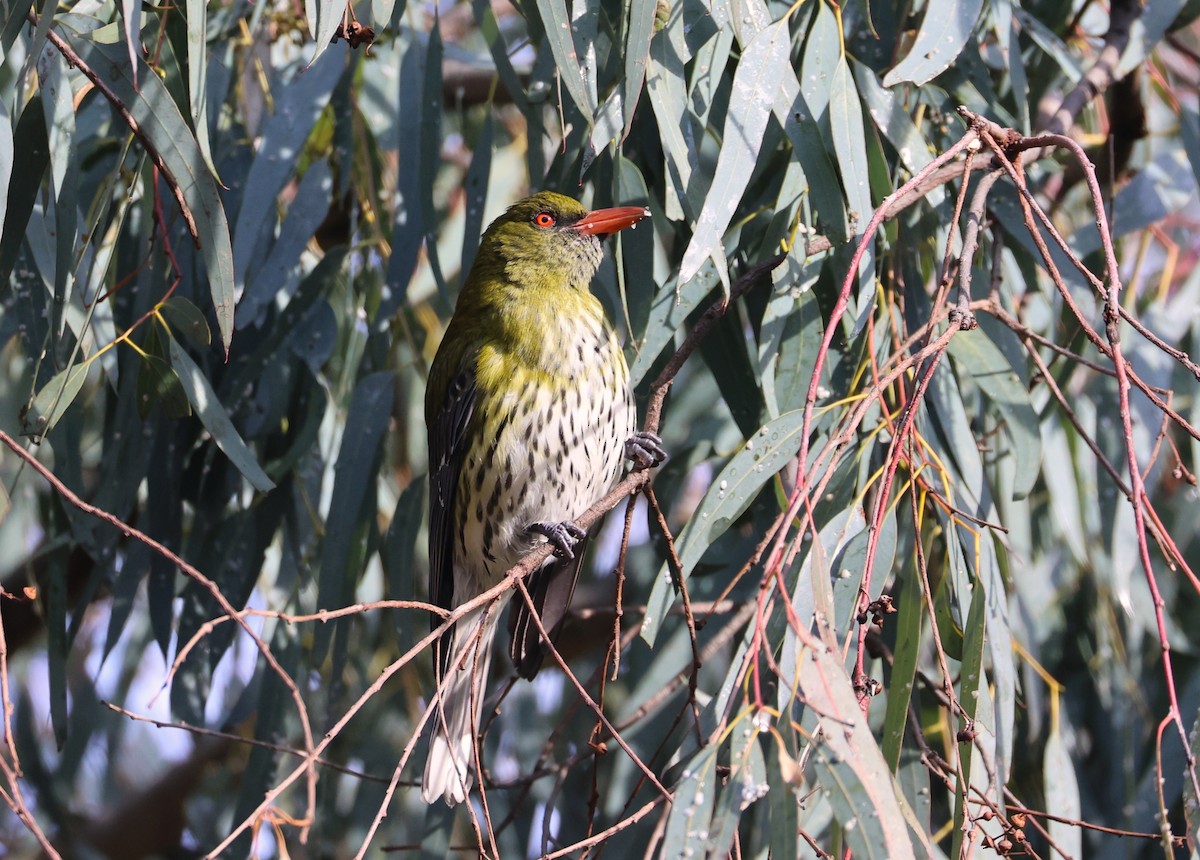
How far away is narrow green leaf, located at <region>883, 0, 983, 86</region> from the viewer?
2.42 m

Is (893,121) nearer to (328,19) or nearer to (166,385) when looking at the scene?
(328,19)

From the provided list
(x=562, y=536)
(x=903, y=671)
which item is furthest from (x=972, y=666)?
(x=562, y=536)

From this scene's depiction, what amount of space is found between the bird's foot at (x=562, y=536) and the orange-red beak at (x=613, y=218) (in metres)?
0.61

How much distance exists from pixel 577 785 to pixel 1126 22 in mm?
2505

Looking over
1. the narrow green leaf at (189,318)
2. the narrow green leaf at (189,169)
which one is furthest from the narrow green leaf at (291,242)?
the narrow green leaf at (189,169)

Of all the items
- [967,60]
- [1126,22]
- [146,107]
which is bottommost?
[146,107]

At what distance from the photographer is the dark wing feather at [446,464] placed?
315 cm

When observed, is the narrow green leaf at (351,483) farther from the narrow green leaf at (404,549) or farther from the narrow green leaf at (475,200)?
the narrow green leaf at (475,200)

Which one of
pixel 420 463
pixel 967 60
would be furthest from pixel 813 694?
pixel 420 463

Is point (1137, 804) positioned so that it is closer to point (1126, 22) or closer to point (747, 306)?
point (747, 306)

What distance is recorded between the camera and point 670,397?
14.0ft

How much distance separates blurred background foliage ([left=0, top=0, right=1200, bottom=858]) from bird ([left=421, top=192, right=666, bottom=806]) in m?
0.10

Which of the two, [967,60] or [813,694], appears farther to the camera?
[967,60]

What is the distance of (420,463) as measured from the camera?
14.6 feet
